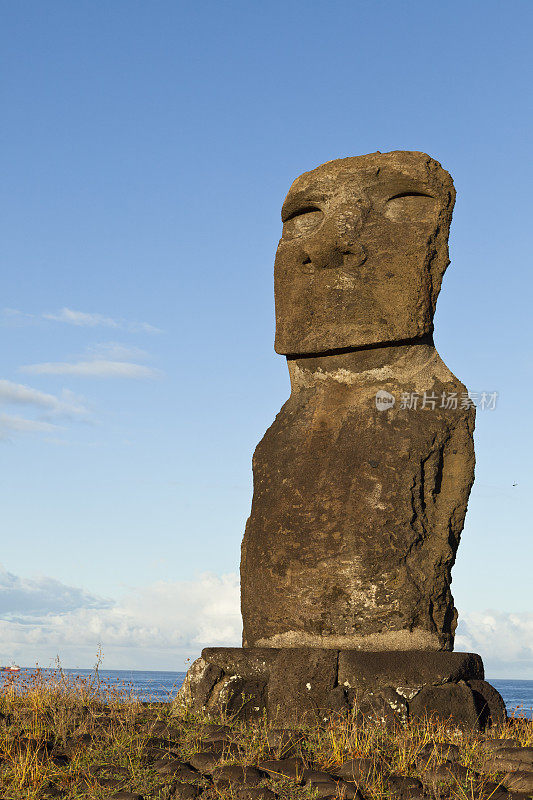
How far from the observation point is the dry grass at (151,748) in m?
5.45

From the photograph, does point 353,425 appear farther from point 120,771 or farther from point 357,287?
point 120,771

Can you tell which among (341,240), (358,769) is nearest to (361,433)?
(341,240)

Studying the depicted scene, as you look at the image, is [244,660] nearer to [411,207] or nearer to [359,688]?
[359,688]

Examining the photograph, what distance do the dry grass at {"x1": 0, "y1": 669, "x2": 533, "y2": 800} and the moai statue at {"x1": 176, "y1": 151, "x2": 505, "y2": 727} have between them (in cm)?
29

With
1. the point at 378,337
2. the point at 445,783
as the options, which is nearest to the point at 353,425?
the point at 378,337

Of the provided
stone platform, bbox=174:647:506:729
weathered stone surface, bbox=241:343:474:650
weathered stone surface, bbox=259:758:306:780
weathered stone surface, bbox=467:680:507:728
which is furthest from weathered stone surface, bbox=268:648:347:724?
weathered stone surface, bbox=467:680:507:728

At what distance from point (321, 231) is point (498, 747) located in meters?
4.48

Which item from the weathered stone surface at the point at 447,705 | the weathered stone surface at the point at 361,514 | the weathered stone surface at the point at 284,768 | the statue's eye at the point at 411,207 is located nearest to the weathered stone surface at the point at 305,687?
the weathered stone surface at the point at 361,514

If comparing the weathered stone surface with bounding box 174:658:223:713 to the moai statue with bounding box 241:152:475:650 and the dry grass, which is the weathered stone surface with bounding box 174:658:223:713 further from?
the moai statue with bounding box 241:152:475:650

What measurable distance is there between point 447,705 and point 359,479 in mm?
1836

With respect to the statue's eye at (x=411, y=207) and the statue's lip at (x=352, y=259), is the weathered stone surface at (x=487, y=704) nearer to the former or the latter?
the statue's lip at (x=352, y=259)

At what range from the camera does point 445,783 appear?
528 cm

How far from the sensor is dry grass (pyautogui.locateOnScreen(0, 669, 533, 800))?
5.45m

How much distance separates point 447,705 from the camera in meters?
6.50
